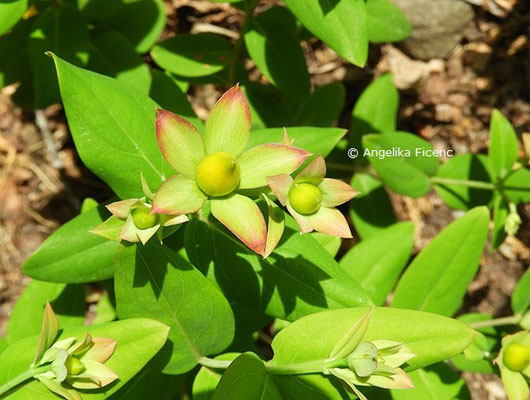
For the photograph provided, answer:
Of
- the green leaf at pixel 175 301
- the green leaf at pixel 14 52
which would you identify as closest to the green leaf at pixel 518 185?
the green leaf at pixel 175 301

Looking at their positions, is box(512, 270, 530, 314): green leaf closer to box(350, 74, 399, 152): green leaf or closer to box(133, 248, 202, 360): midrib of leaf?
box(350, 74, 399, 152): green leaf

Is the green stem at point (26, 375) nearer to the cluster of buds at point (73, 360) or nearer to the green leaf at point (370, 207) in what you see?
the cluster of buds at point (73, 360)

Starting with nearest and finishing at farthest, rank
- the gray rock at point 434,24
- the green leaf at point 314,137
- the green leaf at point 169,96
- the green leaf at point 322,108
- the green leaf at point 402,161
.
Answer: the green leaf at point 314,137, the green leaf at point 169,96, the green leaf at point 402,161, the green leaf at point 322,108, the gray rock at point 434,24

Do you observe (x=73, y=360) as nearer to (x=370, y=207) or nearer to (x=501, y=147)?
(x=370, y=207)

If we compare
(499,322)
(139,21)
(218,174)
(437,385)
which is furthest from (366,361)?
(139,21)

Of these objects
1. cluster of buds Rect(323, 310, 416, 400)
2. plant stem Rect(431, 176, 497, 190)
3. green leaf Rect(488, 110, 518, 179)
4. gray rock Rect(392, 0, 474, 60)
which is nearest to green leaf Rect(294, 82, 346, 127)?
plant stem Rect(431, 176, 497, 190)

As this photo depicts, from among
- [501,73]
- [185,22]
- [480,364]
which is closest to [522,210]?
[501,73]
